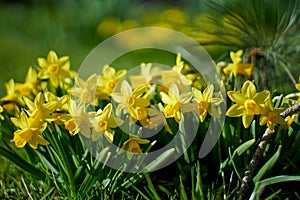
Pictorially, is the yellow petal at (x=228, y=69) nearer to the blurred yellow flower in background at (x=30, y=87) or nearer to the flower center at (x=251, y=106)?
the flower center at (x=251, y=106)

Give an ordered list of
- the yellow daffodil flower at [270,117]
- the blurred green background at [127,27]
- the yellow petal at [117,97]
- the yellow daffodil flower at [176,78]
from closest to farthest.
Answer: the yellow daffodil flower at [270,117]
the yellow petal at [117,97]
the yellow daffodil flower at [176,78]
the blurred green background at [127,27]

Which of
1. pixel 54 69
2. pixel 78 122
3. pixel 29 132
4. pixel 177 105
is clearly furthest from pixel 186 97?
pixel 54 69

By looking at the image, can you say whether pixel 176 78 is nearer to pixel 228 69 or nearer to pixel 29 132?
pixel 228 69

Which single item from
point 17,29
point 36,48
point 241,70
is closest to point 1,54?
point 36,48

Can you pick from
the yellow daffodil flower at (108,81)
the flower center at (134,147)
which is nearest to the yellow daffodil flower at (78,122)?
the flower center at (134,147)

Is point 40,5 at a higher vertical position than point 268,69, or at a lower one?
higher

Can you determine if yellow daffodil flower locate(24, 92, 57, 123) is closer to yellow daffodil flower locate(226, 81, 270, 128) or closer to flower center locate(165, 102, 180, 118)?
flower center locate(165, 102, 180, 118)

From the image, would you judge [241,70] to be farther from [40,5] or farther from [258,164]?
[40,5]

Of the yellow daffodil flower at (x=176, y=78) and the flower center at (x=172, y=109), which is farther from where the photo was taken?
the yellow daffodil flower at (x=176, y=78)
